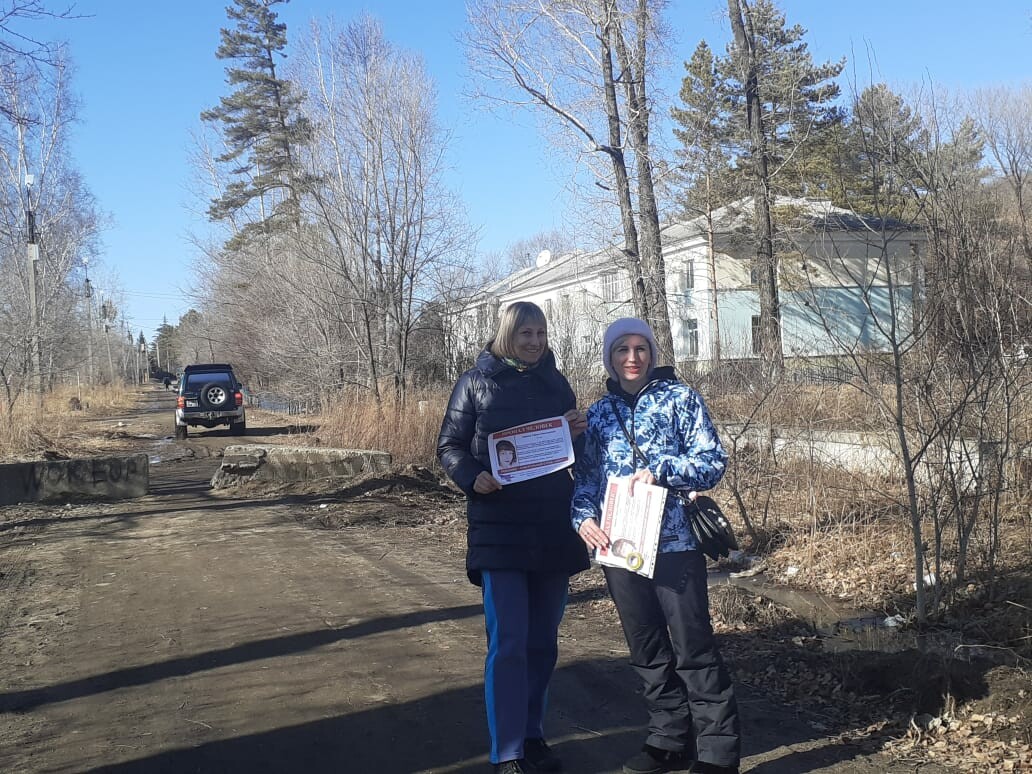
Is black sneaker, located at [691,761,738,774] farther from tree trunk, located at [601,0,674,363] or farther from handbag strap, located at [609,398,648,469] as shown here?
tree trunk, located at [601,0,674,363]

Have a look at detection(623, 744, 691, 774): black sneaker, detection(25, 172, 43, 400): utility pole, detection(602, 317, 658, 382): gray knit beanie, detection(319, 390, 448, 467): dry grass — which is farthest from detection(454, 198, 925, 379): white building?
detection(25, 172, 43, 400): utility pole

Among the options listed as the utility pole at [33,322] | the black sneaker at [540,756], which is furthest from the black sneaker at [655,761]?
the utility pole at [33,322]

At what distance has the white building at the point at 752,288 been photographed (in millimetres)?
6309

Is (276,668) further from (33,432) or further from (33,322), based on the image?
(33,322)

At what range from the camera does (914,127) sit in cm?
620

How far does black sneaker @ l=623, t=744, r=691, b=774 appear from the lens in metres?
3.63

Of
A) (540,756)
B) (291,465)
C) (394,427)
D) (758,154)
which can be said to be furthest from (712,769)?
(758,154)

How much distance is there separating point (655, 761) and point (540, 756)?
0.48 m

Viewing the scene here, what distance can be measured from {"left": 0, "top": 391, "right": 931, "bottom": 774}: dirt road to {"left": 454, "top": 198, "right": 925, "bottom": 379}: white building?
2832 mm

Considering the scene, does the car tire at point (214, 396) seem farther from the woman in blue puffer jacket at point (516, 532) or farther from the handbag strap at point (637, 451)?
the handbag strap at point (637, 451)

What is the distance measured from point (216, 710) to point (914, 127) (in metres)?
5.87

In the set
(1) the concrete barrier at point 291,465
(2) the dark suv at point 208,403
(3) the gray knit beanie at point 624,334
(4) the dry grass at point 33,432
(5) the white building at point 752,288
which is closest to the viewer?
(3) the gray knit beanie at point 624,334

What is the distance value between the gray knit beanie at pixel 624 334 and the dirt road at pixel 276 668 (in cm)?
175

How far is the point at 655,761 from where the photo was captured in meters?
3.65
